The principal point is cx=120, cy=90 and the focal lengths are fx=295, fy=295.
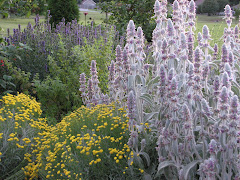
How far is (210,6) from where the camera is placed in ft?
109

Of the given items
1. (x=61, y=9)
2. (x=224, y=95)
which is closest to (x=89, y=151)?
(x=224, y=95)

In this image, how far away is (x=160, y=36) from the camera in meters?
3.37

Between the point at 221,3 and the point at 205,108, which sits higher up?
the point at 221,3

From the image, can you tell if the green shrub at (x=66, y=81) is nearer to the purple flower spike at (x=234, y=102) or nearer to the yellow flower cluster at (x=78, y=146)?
the yellow flower cluster at (x=78, y=146)

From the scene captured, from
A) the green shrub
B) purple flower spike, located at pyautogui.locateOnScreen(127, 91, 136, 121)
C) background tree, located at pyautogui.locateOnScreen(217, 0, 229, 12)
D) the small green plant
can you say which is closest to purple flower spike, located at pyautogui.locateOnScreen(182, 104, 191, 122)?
purple flower spike, located at pyautogui.locateOnScreen(127, 91, 136, 121)

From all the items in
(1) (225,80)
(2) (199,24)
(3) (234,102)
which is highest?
(2) (199,24)

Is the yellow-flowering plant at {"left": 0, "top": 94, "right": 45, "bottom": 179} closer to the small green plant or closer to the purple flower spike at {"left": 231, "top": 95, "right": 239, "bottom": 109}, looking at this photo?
the small green plant

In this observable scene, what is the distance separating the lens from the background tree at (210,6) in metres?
33.2

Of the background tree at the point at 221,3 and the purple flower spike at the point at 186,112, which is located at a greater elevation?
the background tree at the point at 221,3

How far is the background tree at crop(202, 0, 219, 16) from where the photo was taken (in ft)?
109

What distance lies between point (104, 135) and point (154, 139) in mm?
508

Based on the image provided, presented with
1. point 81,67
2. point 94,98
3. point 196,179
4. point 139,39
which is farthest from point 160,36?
point 81,67

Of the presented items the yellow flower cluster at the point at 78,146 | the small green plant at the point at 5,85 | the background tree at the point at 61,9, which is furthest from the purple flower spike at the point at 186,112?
the background tree at the point at 61,9

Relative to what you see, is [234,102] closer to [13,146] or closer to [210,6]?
[13,146]
